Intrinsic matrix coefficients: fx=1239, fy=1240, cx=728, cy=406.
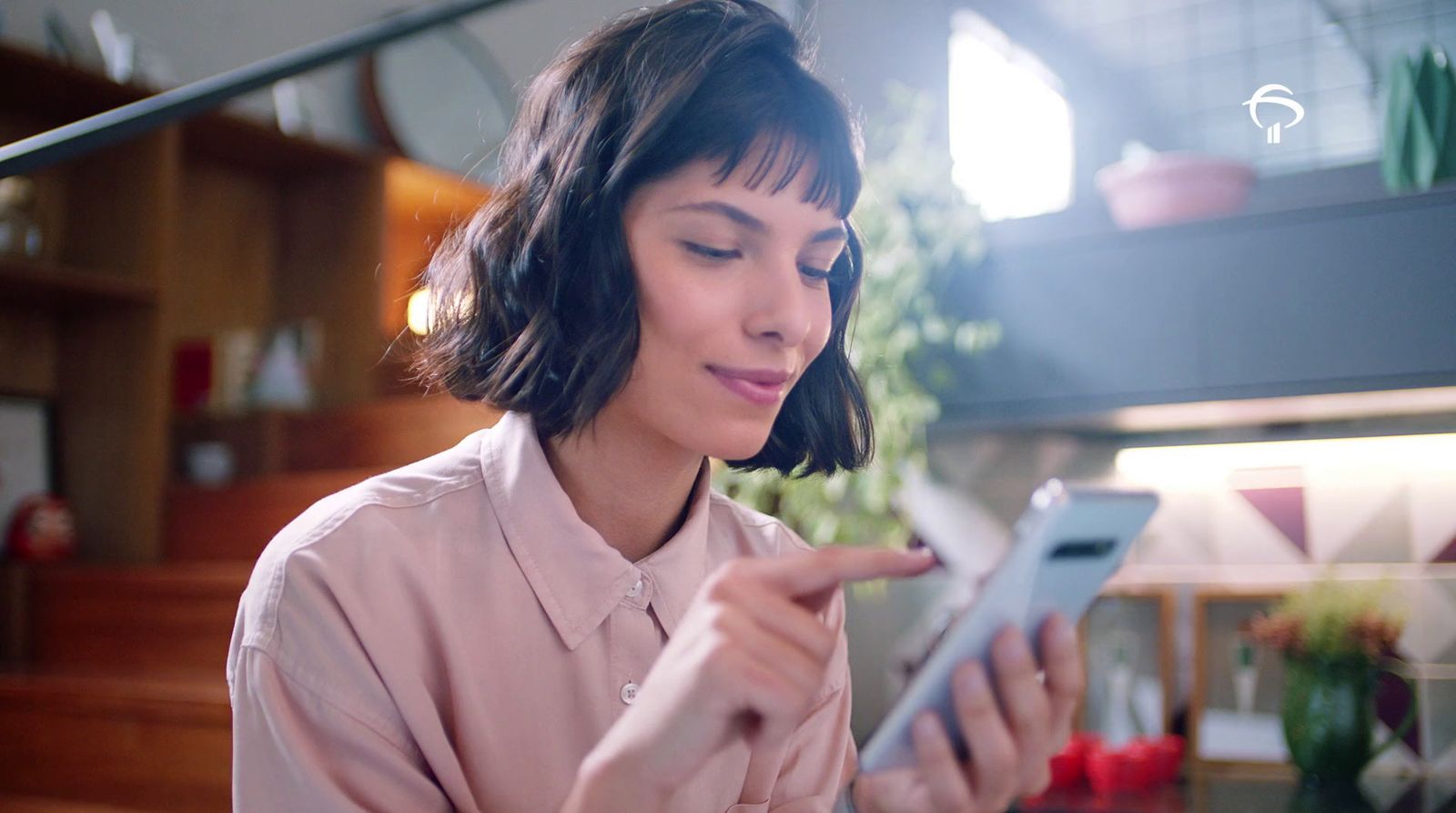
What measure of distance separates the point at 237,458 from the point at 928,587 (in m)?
1.51

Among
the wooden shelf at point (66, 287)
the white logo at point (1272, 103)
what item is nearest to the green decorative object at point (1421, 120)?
the white logo at point (1272, 103)

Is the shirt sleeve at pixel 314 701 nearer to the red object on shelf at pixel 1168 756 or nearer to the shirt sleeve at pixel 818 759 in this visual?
the shirt sleeve at pixel 818 759

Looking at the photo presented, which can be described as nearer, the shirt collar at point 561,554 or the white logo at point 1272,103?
the shirt collar at point 561,554

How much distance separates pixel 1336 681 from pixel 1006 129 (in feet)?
3.74

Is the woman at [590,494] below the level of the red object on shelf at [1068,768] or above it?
above

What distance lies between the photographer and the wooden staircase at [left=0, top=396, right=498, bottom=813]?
193cm

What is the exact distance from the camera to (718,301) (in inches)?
33.2

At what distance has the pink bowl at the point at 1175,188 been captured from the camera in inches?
77.1

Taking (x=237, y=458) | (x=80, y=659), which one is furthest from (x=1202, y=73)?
(x=80, y=659)

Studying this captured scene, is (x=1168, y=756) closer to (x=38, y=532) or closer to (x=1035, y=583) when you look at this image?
(x=1035, y=583)

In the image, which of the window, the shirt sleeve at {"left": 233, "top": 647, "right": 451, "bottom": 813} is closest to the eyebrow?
the shirt sleeve at {"left": 233, "top": 647, "right": 451, "bottom": 813}

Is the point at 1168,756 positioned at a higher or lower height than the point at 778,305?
lower

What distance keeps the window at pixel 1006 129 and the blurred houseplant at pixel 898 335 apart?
0.10m

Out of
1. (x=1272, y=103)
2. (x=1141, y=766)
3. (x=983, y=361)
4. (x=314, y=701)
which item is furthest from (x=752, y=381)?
(x=1141, y=766)
